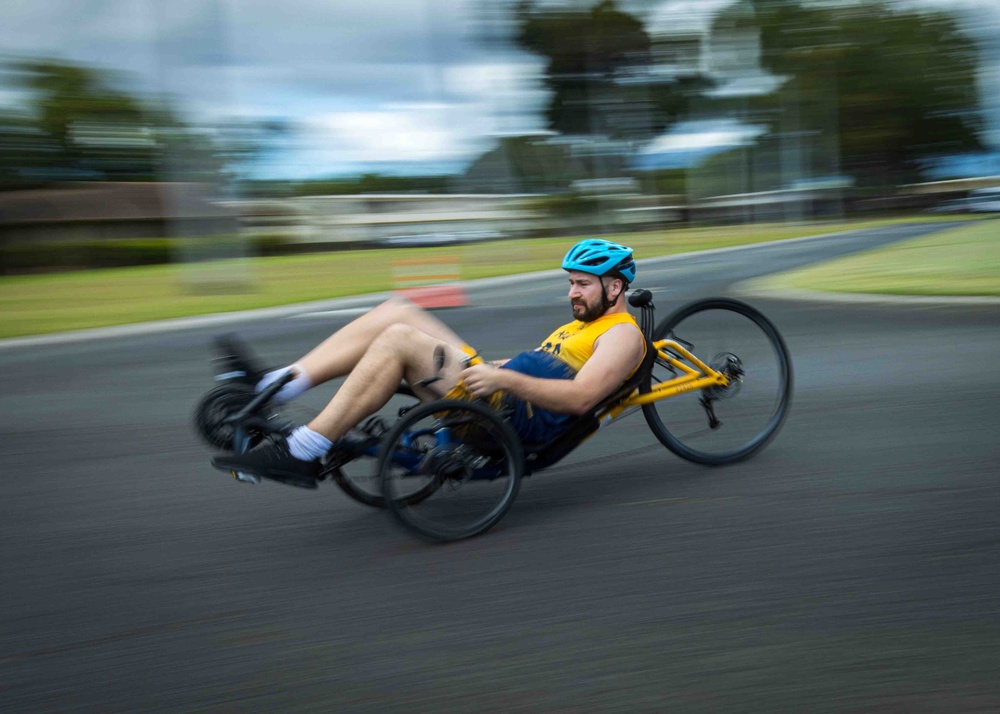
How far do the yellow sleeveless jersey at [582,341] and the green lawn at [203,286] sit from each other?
11.3 m

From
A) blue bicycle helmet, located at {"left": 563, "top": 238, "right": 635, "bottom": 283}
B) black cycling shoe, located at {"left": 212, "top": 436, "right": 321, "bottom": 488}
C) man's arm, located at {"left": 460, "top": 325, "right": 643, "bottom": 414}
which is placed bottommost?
black cycling shoe, located at {"left": 212, "top": 436, "right": 321, "bottom": 488}

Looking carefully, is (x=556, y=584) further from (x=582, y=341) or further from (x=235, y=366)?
(x=235, y=366)

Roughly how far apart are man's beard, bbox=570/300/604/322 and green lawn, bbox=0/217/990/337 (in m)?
11.4

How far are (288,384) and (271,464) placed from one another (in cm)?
43

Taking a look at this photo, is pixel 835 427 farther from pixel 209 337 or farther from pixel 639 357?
pixel 209 337

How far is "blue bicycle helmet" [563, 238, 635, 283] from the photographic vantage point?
432cm

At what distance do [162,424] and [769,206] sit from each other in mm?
46625

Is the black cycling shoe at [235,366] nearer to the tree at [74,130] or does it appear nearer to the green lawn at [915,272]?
the green lawn at [915,272]

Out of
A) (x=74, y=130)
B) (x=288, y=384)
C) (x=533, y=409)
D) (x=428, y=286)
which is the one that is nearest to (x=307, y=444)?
(x=288, y=384)

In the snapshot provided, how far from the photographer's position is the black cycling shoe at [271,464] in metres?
3.74

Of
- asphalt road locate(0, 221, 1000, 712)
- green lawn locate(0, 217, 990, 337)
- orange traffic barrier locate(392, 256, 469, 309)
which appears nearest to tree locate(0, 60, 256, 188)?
green lawn locate(0, 217, 990, 337)

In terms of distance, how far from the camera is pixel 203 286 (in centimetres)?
1889

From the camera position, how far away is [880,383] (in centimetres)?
668

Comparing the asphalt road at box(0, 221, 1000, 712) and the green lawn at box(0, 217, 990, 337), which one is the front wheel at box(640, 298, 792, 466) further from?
the green lawn at box(0, 217, 990, 337)
